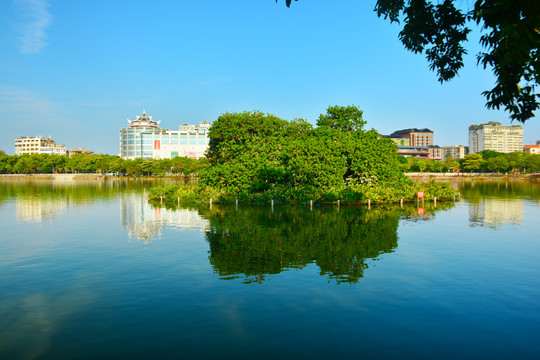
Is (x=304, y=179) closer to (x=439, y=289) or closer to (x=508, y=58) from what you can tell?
(x=439, y=289)

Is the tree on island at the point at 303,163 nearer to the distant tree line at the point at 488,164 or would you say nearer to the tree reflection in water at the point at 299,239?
the tree reflection in water at the point at 299,239

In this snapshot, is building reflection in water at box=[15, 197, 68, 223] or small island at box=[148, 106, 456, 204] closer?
building reflection in water at box=[15, 197, 68, 223]

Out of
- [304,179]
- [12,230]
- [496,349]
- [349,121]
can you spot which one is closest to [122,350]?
[496,349]

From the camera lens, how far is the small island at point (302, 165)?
179 feet

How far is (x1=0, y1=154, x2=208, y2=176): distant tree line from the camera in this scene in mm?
165500

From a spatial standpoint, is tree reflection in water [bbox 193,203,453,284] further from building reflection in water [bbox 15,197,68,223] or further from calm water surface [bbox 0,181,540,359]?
building reflection in water [bbox 15,197,68,223]

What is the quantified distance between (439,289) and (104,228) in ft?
97.3

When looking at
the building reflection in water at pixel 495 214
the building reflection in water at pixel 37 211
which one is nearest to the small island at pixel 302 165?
the building reflection in water at pixel 495 214

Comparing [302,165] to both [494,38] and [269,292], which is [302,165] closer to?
[269,292]

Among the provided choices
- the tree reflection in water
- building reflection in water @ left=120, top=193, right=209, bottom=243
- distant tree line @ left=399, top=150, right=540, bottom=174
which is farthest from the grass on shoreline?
distant tree line @ left=399, top=150, right=540, bottom=174

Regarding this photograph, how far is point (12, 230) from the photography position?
3488 cm

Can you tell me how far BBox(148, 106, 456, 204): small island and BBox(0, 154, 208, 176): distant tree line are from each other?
331ft

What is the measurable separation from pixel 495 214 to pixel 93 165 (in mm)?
171361

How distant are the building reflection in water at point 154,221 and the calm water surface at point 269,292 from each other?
50cm
